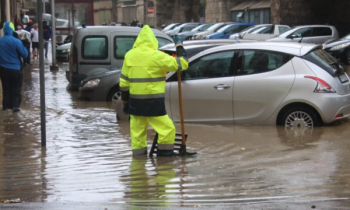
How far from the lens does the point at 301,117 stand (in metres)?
9.03

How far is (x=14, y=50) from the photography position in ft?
38.0

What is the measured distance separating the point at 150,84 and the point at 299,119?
2956 mm

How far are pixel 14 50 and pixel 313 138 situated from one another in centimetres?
611

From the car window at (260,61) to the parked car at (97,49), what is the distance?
5.88 m

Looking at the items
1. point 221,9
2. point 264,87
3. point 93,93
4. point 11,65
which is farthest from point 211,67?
point 221,9

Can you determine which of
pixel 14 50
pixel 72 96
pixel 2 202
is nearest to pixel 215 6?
pixel 72 96

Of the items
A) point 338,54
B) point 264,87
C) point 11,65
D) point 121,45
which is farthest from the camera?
point 338,54

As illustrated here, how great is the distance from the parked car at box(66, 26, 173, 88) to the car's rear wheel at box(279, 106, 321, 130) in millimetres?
6438

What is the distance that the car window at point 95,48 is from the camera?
14945 millimetres

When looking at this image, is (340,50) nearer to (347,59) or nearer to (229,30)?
(347,59)

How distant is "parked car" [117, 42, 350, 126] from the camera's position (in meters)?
8.87

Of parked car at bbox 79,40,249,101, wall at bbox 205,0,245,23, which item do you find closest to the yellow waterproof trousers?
parked car at bbox 79,40,249,101

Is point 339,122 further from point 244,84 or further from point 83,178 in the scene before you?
point 83,178

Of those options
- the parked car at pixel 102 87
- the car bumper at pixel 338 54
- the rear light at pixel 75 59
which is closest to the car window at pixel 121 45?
the rear light at pixel 75 59
